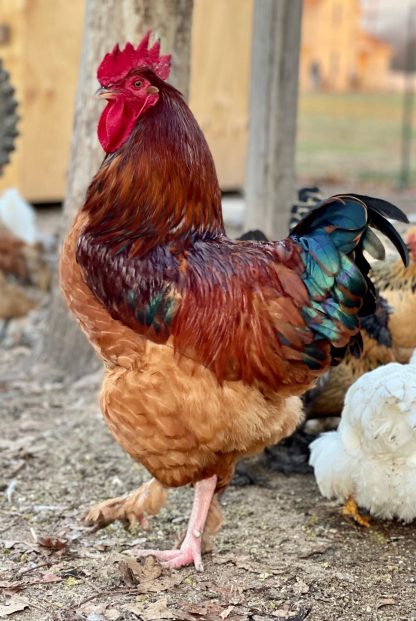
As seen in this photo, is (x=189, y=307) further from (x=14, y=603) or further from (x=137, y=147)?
(x=14, y=603)

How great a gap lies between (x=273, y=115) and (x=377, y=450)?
3.07 meters

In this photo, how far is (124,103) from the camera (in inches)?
141

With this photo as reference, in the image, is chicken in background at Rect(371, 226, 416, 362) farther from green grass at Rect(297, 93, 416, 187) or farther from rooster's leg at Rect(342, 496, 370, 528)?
green grass at Rect(297, 93, 416, 187)

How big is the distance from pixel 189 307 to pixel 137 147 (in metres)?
0.67

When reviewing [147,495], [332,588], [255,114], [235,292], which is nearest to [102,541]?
[147,495]

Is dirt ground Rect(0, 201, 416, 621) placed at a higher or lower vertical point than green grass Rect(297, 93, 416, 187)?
lower

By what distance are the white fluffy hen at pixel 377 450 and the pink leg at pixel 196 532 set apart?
1.97 ft

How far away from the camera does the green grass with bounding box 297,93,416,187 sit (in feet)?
53.9

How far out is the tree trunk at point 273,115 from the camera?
20.3 feet

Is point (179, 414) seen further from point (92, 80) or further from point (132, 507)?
point (92, 80)

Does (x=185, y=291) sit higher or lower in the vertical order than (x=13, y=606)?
higher

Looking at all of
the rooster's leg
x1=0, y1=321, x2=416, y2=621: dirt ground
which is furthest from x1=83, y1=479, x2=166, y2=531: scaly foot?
the rooster's leg

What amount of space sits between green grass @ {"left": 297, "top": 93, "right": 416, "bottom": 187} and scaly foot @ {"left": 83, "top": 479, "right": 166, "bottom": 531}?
11844mm

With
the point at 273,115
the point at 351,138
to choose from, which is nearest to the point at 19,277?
the point at 273,115
